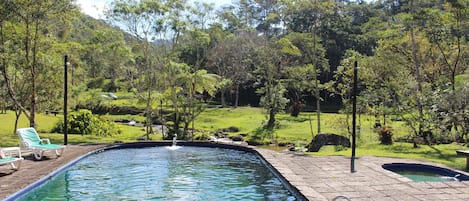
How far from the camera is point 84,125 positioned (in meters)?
18.6

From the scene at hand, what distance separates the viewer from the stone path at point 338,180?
717cm

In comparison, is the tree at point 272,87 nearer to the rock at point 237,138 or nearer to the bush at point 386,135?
the rock at point 237,138

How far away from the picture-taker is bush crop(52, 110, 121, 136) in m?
18.4

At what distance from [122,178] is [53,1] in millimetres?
7778

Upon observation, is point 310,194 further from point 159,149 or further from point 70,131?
point 70,131

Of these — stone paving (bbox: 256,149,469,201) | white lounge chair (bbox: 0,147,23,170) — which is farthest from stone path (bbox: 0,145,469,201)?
white lounge chair (bbox: 0,147,23,170)

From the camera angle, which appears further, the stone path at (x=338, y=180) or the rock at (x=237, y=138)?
the rock at (x=237, y=138)

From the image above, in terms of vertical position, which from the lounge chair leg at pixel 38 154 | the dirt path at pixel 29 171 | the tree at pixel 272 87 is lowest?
the dirt path at pixel 29 171

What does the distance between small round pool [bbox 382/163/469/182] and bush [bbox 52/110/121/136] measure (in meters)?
13.1

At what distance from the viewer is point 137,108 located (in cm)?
2923

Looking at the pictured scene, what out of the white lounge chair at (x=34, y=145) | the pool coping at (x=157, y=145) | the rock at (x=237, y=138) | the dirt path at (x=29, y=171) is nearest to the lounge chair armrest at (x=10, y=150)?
the dirt path at (x=29, y=171)

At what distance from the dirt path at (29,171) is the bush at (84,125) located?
628 centimetres

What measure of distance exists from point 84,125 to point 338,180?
13.5 metres

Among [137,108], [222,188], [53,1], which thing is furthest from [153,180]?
[137,108]
